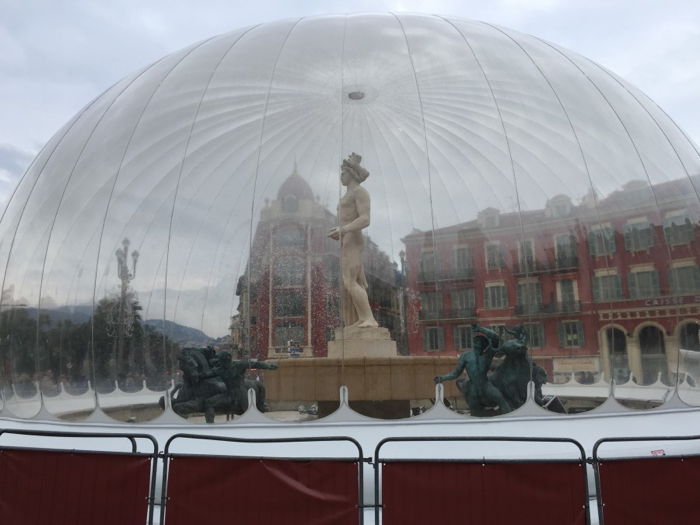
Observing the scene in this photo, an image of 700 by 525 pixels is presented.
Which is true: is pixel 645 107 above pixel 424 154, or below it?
above

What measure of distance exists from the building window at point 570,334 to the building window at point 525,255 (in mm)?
1040

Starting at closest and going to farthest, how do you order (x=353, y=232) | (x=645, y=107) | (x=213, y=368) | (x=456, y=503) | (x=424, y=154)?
(x=456, y=503) < (x=213, y=368) < (x=353, y=232) < (x=424, y=154) < (x=645, y=107)

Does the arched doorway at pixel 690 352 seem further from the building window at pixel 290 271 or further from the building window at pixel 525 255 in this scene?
the building window at pixel 290 271

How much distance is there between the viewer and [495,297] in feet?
29.3

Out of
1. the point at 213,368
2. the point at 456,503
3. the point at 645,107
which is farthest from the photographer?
the point at 645,107

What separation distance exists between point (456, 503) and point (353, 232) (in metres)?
5.13

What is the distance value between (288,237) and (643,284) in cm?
585

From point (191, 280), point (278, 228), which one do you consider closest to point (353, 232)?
point (278, 228)

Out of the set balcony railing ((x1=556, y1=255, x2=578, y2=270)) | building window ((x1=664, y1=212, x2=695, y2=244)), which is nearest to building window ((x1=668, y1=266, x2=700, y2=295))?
building window ((x1=664, y1=212, x2=695, y2=244))

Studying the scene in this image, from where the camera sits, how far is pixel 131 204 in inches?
380

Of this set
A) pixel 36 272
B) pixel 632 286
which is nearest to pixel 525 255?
pixel 632 286

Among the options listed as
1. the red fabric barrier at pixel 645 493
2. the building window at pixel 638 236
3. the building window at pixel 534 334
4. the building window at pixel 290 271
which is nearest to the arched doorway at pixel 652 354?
the building window at pixel 638 236

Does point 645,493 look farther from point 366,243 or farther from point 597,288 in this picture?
point 366,243

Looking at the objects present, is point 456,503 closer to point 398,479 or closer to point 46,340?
point 398,479
